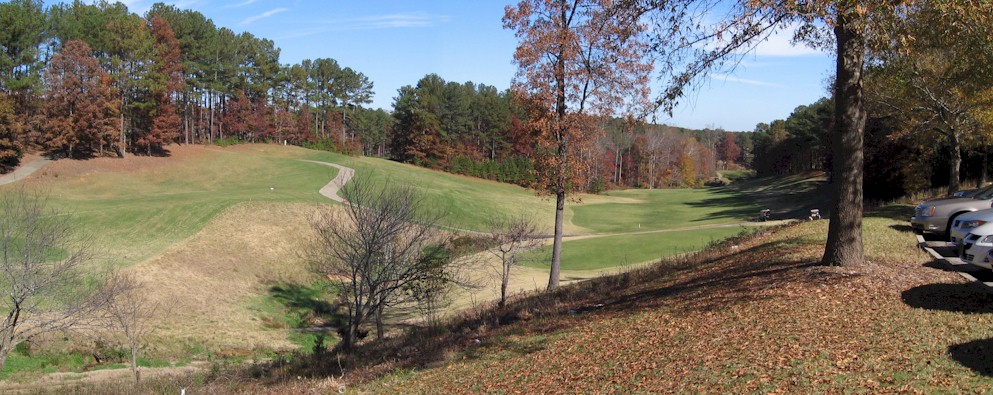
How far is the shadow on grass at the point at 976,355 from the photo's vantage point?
6398 mm

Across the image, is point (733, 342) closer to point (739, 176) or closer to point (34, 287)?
point (34, 287)

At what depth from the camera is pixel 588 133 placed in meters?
21.9

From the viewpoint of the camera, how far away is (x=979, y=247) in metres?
10.4

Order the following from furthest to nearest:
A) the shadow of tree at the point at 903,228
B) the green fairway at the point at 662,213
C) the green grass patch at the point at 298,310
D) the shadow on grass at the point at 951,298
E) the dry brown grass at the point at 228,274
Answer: the green fairway at the point at 662,213
the green grass patch at the point at 298,310
the dry brown grass at the point at 228,274
the shadow of tree at the point at 903,228
the shadow on grass at the point at 951,298

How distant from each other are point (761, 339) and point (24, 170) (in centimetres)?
6243

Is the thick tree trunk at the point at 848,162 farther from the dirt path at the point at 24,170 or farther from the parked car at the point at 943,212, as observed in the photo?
the dirt path at the point at 24,170

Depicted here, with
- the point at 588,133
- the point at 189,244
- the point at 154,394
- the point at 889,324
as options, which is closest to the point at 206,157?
the point at 189,244

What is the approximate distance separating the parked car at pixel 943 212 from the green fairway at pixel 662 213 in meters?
37.2

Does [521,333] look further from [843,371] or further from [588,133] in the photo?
[588,133]

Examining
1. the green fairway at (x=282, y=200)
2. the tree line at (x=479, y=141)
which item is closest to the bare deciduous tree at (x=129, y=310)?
the green fairway at (x=282, y=200)

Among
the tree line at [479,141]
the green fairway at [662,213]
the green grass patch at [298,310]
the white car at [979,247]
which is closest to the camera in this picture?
the white car at [979,247]

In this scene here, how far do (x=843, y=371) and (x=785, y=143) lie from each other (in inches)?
4928

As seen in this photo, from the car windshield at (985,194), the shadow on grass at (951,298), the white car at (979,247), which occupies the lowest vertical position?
the shadow on grass at (951,298)

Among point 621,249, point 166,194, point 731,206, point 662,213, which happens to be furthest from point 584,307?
point 731,206
